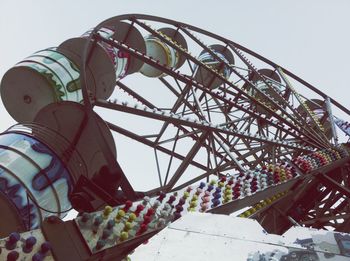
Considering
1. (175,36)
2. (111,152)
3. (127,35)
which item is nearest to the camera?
(111,152)

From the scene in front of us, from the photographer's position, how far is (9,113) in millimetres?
12859

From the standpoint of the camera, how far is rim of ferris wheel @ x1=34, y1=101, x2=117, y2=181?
953cm

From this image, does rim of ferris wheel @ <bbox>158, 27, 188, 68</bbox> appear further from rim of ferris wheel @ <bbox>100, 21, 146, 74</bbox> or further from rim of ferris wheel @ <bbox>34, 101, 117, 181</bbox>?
rim of ferris wheel @ <bbox>34, 101, 117, 181</bbox>

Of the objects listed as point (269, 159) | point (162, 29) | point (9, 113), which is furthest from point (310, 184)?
point (162, 29)

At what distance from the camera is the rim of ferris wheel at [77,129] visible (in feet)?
31.3

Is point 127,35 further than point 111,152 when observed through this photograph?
Yes

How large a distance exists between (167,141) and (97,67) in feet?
10.4

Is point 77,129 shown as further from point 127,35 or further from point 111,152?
point 127,35

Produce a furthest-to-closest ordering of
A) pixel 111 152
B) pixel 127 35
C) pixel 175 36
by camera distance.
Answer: pixel 175 36, pixel 127 35, pixel 111 152

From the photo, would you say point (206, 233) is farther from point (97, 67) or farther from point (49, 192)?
point (97, 67)

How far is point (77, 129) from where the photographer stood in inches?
376

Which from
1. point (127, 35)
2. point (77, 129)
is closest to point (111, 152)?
point (77, 129)

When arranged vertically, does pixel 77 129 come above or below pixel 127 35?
below

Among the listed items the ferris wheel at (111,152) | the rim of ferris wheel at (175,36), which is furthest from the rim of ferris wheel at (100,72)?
the rim of ferris wheel at (175,36)
